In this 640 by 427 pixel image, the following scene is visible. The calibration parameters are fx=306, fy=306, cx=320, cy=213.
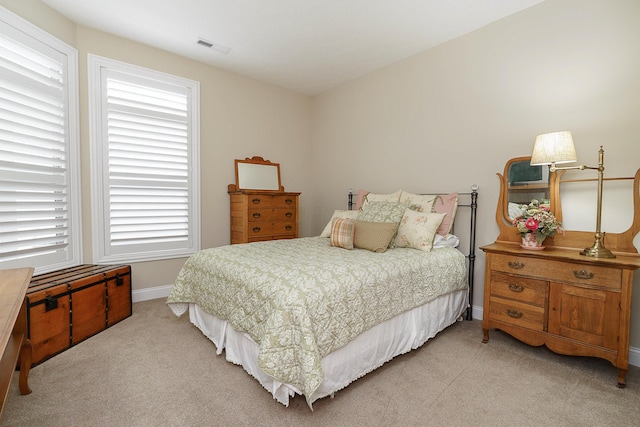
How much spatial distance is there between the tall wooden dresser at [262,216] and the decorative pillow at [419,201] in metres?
1.50

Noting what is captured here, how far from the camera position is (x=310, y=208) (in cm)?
487

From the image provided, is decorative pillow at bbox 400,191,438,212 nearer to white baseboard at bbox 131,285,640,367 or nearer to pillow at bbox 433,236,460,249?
pillow at bbox 433,236,460,249

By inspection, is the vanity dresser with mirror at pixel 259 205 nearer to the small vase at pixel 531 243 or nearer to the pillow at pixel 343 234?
the pillow at pixel 343 234

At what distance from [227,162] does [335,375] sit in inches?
118

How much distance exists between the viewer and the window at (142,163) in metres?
3.08

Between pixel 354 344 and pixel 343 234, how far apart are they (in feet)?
3.45

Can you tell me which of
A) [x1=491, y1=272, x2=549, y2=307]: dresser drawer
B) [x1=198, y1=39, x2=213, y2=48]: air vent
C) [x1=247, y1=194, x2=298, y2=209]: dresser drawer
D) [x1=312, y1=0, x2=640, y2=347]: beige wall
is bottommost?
[x1=491, y1=272, x2=549, y2=307]: dresser drawer

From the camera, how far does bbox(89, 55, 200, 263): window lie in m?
3.08

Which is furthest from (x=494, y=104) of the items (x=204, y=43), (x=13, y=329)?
(x=13, y=329)

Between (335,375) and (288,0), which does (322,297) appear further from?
(288,0)

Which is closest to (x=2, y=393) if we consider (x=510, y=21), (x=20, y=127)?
(x=20, y=127)

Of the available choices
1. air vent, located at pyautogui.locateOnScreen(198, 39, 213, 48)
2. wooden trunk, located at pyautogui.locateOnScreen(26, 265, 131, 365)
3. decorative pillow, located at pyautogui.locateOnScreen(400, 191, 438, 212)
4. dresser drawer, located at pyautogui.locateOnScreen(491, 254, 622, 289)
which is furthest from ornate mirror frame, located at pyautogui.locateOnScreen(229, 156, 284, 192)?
dresser drawer, located at pyautogui.locateOnScreen(491, 254, 622, 289)

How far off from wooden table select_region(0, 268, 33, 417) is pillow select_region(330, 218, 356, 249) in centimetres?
203

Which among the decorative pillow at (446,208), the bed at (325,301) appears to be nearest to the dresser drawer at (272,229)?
the bed at (325,301)
